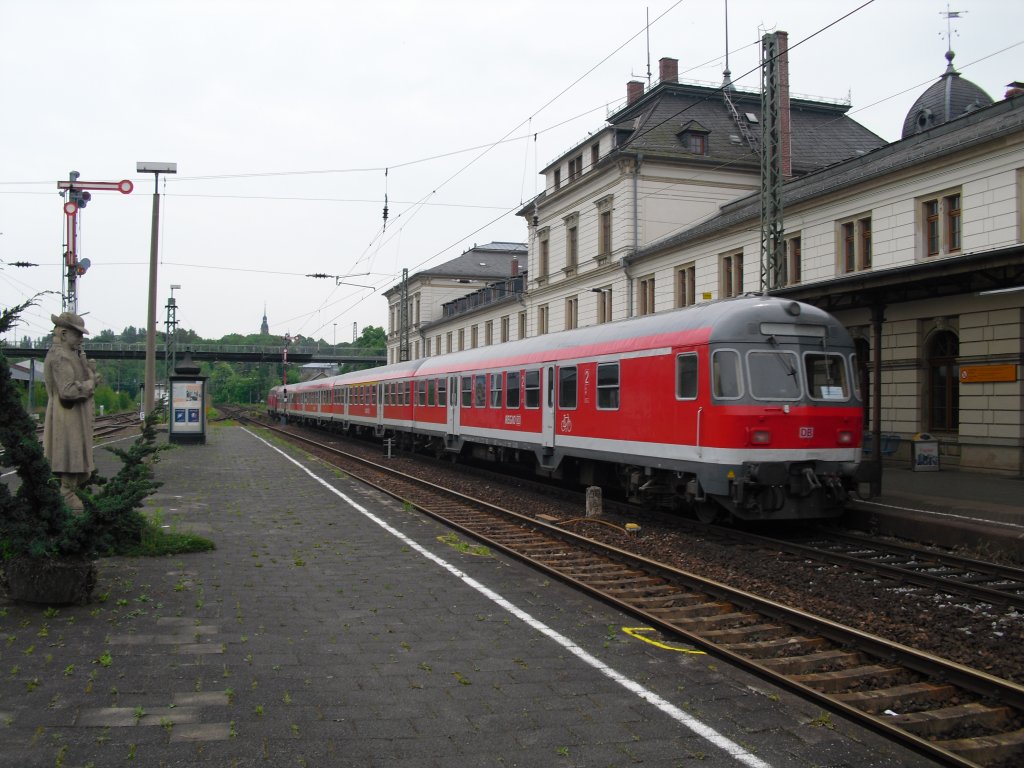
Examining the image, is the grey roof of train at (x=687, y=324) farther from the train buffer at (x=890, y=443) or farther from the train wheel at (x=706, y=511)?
the train buffer at (x=890, y=443)

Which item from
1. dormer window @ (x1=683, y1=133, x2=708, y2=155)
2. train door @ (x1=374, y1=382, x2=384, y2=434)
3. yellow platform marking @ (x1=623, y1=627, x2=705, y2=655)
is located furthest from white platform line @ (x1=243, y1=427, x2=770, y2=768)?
dormer window @ (x1=683, y1=133, x2=708, y2=155)

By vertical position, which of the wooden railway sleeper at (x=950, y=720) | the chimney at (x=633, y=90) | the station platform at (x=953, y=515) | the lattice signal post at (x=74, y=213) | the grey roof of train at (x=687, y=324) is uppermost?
the chimney at (x=633, y=90)

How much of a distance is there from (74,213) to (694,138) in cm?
2639

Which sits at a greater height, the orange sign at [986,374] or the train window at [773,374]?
the orange sign at [986,374]

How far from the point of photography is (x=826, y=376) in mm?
11344

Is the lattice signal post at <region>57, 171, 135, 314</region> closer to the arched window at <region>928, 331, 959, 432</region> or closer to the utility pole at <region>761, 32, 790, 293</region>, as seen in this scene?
the utility pole at <region>761, 32, 790, 293</region>

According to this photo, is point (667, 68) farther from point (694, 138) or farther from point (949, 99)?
point (949, 99)

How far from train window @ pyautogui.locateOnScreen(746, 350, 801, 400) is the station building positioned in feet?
13.3

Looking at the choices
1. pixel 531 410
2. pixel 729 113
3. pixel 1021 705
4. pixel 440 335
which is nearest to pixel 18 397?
pixel 1021 705

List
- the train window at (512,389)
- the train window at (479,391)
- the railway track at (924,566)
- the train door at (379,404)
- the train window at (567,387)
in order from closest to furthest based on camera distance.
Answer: the railway track at (924,566), the train window at (567,387), the train window at (512,389), the train window at (479,391), the train door at (379,404)

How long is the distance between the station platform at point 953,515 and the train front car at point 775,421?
96 centimetres

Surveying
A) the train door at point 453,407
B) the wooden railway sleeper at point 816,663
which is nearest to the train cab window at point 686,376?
the wooden railway sleeper at point 816,663

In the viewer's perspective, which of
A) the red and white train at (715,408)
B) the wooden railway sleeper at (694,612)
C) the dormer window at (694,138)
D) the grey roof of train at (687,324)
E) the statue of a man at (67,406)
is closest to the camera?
the wooden railway sleeper at (694,612)

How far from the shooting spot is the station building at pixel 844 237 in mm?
17922
